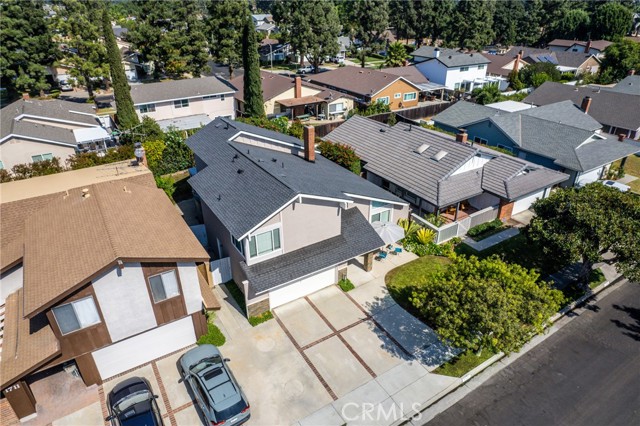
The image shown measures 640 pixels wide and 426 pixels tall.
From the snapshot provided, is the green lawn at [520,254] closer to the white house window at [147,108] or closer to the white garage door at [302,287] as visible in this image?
the white garage door at [302,287]

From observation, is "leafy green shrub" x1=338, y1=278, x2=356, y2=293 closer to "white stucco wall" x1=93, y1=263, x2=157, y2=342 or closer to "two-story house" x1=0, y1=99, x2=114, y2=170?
"white stucco wall" x1=93, y1=263, x2=157, y2=342

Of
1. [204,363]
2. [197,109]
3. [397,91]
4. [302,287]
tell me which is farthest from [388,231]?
[397,91]

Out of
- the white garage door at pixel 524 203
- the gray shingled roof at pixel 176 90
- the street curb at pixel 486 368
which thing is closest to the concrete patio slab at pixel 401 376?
the street curb at pixel 486 368

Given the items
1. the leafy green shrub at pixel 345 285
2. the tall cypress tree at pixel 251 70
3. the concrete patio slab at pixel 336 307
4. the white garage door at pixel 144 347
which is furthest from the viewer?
the tall cypress tree at pixel 251 70

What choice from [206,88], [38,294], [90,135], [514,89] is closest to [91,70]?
[206,88]

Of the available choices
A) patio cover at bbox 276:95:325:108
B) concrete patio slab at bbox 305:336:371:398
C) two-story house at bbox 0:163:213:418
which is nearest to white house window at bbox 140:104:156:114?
patio cover at bbox 276:95:325:108

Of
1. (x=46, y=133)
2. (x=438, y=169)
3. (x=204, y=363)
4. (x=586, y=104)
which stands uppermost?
(x=46, y=133)

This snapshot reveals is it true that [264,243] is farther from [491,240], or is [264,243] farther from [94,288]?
[491,240]
